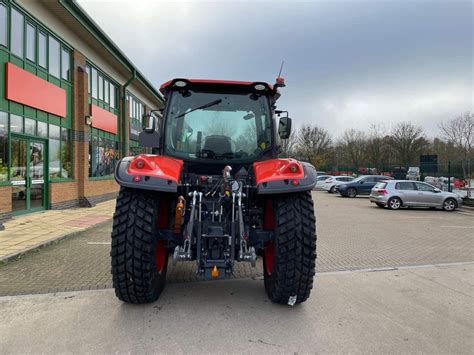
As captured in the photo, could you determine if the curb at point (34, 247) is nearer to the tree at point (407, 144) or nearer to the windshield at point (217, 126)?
the windshield at point (217, 126)

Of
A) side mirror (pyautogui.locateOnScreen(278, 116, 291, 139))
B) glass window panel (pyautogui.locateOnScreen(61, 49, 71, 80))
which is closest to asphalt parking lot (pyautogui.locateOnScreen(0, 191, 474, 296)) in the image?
side mirror (pyautogui.locateOnScreen(278, 116, 291, 139))

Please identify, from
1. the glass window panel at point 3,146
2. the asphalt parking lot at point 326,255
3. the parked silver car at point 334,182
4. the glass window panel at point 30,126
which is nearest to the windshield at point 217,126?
the asphalt parking lot at point 326,255

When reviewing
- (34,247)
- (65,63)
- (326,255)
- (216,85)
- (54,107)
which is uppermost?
(65,63)

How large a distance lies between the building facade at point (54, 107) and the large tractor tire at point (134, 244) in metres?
7.42

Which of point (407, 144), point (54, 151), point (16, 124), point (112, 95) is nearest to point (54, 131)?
point (54, 151)

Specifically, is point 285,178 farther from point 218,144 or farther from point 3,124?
point 3,124

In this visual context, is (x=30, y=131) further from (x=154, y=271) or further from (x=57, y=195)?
(x=154, y=271)

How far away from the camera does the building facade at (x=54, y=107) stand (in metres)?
9.74

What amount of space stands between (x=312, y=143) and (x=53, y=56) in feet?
160

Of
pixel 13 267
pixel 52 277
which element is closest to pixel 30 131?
pixel 13 267

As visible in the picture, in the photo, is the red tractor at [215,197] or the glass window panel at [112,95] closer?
the red tractor at [215,197]

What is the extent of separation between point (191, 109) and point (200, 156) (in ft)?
1.98

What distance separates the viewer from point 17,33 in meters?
10.1

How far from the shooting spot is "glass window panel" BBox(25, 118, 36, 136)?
10.6 m
